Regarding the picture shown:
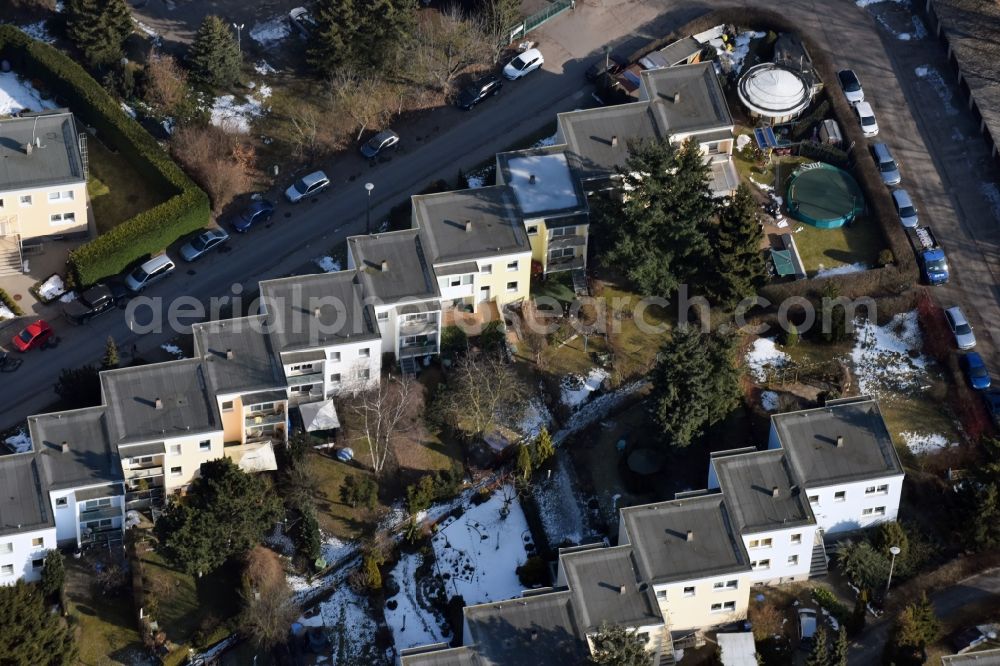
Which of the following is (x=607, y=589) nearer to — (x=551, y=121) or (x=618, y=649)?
(x=618, y=649)

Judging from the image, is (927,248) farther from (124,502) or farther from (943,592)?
(124,502)

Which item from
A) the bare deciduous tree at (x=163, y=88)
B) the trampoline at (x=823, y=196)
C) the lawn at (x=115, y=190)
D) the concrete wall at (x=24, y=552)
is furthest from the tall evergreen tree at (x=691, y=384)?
the bare deciduous tree at (x=163, y=88)

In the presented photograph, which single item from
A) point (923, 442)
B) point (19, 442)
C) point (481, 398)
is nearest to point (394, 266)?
point (481, 398)

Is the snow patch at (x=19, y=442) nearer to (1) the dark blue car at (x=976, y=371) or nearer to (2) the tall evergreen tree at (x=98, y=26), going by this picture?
(2) the tall evergreen tree at (x=98, y=26)

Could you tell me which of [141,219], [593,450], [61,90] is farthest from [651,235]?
[61,90]

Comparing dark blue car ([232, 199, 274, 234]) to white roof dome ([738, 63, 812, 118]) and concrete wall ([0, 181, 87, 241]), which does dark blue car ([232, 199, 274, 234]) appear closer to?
concrete wall ([0, 181, 87, 241])

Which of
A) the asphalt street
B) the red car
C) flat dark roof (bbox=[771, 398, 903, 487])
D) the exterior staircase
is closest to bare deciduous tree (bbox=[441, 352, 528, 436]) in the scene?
the asphalt street
